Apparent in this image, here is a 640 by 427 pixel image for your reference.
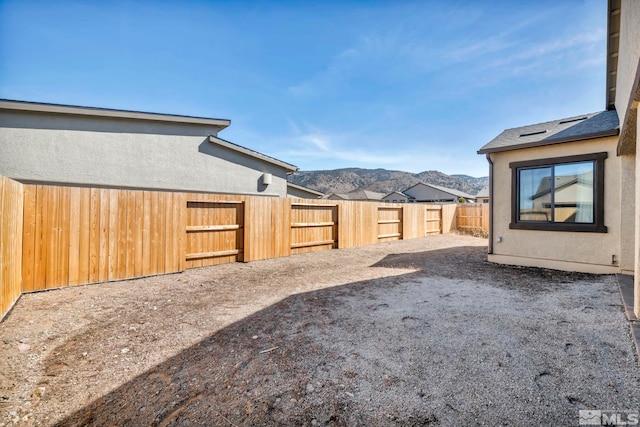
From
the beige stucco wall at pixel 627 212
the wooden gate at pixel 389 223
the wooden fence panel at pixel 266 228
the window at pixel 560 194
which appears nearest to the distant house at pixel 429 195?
the wooden gate at pixel 389 223

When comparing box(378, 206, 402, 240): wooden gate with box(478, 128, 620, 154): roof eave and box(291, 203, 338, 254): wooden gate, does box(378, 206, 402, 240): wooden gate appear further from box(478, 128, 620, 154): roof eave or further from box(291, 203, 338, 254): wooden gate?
box(478, 128, 620, 154): roof eave

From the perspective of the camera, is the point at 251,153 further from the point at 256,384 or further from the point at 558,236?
the point at 558,236

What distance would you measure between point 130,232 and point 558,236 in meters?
9.18

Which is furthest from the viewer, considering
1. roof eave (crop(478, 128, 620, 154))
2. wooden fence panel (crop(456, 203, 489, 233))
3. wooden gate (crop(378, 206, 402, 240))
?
wooden fence panel (crop(456, 203, 489, 233))

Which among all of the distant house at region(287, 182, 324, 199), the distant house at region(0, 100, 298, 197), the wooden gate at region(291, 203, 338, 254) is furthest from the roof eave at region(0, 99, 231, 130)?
the distant house at region(287, 182, 324, 199)

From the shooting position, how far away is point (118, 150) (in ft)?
27.3

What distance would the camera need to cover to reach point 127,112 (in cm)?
830

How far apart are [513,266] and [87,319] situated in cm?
841

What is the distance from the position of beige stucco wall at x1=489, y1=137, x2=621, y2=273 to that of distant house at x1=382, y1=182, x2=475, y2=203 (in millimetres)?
28867

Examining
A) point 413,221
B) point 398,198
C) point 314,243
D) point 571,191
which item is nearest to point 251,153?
point 314,243

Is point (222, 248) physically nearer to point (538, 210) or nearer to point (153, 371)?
point (153, 371)

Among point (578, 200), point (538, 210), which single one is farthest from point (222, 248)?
point (578, 200)

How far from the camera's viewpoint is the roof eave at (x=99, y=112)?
7230mm

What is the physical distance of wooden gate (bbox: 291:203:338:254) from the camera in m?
8.42
